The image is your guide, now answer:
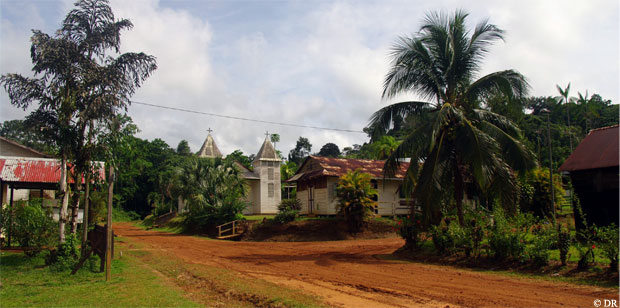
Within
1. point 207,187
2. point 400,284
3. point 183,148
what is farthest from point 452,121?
point 183,148

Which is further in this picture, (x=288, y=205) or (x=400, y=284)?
(x=288, y=205)

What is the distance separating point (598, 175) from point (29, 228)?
2016cm

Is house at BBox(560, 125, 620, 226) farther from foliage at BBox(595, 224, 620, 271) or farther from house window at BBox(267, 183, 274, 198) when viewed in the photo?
house window at BBox(267, 183, 274, 198)

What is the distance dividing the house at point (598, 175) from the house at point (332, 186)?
12314 millimetres

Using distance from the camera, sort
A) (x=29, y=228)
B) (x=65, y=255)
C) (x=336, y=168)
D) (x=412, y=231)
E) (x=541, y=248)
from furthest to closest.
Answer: (x=336, y=168) → (x=412, y=231) → (x=29, y=228) → (x=65, y=255) → (x=541, y=248)

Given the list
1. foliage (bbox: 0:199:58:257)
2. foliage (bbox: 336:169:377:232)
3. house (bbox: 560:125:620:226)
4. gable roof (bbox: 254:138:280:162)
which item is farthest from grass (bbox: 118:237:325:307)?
gable roof (bbox: 254:138:280:162)

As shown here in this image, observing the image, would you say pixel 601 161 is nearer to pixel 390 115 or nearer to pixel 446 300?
pixel 390 115

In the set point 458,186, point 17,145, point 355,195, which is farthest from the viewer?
point 17,145

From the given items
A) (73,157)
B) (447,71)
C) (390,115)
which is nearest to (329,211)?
(390,115)

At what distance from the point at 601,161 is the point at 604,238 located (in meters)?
7.41

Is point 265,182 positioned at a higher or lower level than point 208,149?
lower

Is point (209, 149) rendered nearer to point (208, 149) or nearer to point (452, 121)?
point (208, 149)

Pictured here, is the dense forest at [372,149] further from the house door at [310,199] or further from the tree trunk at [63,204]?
the tree trunk at [63,204]

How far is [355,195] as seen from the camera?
77.3 feet
